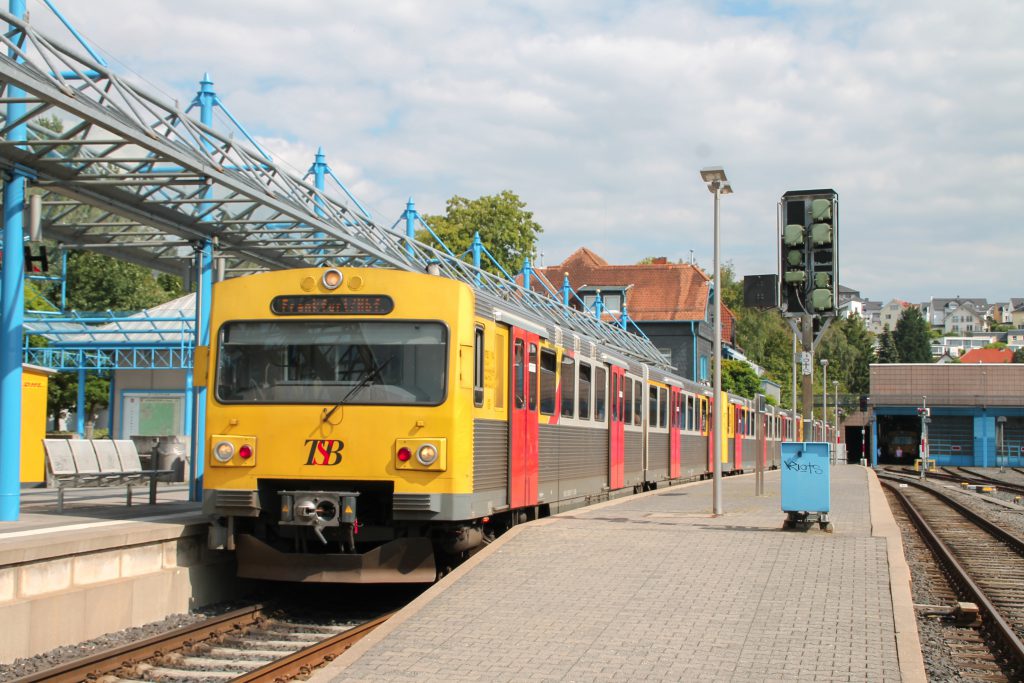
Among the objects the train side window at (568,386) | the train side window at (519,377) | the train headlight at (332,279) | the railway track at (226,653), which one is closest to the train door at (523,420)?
the train side window at (519,377)

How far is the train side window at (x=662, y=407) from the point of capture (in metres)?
23.5

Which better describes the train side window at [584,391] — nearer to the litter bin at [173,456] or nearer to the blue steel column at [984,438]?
the litter bin at [173,456]

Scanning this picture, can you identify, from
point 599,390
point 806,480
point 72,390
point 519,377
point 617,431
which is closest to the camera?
point 519,377

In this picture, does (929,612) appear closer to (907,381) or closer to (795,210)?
(795,210)

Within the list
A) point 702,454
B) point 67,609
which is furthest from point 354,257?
point 702,454

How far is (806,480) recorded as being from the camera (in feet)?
44.2

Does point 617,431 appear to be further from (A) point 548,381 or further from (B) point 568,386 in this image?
(A) point 548,381

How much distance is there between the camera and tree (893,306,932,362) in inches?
5468

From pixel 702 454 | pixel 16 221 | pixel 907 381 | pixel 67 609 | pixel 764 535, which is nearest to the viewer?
pixel 67 609

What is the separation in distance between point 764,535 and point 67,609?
7460 mm

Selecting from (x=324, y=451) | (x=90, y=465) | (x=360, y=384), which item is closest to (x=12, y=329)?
(x=90, y=465)

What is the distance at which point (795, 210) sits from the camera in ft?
45.2

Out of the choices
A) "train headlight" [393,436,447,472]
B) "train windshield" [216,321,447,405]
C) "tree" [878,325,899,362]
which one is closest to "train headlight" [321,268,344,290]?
"train windshield" [216,321,447,405]

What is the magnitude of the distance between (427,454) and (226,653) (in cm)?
243
